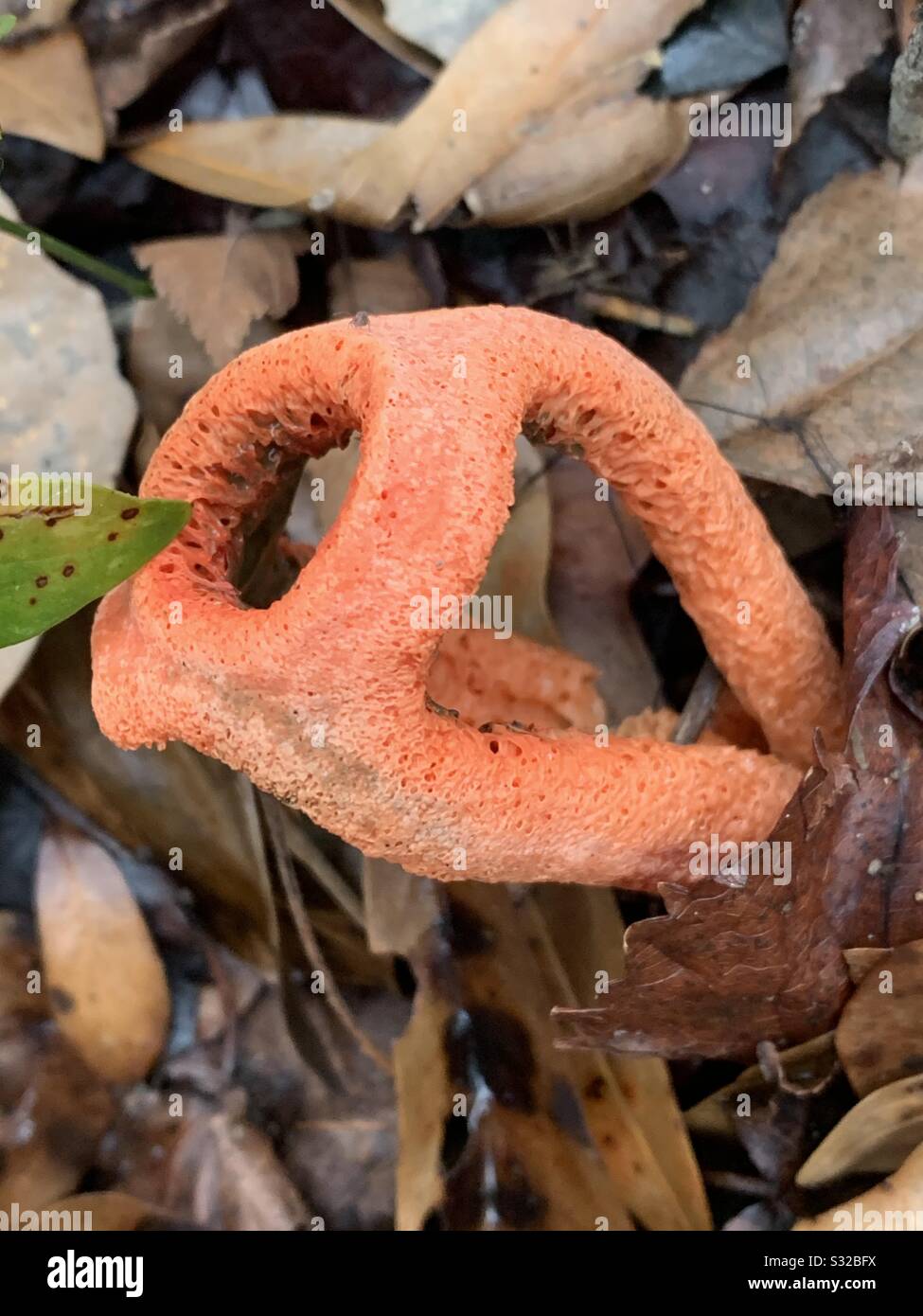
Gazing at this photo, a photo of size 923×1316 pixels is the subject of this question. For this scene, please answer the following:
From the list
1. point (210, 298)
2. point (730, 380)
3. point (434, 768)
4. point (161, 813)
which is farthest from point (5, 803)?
point (730, 380)

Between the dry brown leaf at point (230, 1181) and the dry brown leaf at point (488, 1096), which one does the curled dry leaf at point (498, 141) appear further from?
the dry brown leaf at point (230, 1181)

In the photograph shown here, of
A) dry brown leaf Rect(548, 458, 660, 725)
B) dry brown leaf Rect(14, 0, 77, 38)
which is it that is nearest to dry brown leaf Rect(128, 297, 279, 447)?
dry brown leaf Rect(14, 0, 77, 38)

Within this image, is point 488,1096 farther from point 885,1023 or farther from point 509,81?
point 509,81

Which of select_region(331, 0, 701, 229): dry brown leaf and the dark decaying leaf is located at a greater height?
select_region(331, 0, 701, 229): dry brown leaf

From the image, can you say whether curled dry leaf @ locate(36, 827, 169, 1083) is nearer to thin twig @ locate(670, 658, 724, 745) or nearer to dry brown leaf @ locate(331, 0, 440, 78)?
thin twig @ locate(670, 658, 724, 745)

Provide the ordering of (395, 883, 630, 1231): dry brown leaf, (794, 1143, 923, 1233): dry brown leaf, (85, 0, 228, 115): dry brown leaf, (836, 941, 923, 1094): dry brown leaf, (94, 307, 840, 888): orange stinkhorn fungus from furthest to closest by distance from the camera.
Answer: (85, 0, 228, 115): dry brown leaf < (395, 883, 630, 1231): dry brown leaf < (836, 941, 923, 1094): dry brown leaf < (794, 1143, 923, 1233): dry brown leaf < (94, 307, 840, 888): orange stinkhorn fungus
